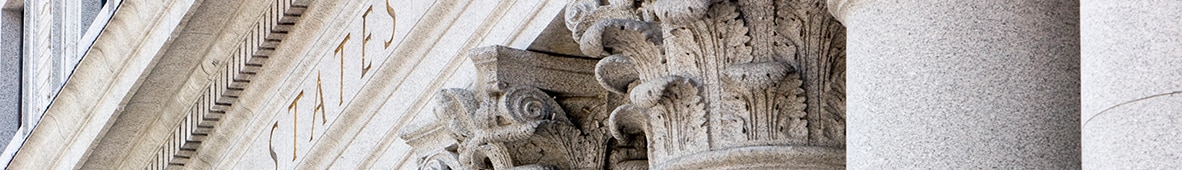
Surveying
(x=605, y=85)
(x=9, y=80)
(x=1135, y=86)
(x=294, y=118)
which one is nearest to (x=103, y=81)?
(x=294, y=118)

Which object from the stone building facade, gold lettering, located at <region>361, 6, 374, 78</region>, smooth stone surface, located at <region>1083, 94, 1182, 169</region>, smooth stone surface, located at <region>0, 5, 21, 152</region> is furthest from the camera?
smooth stone surface, located at <region>0, 5, 21, 152</region>

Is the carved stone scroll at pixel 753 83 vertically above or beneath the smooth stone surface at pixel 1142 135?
above

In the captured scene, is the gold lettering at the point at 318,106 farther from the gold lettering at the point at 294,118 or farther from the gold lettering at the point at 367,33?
the gold lettering at the point at 367,33

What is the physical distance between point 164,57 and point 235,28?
0.72 metres

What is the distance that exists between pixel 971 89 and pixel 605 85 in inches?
111

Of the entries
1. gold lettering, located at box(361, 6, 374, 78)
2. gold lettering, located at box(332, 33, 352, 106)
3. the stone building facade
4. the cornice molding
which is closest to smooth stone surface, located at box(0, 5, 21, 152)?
the stone building facade

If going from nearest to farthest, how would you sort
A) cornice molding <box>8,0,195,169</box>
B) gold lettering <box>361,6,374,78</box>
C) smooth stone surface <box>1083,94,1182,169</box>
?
1. smooth stone surface <box>1083,94,1182,169</box>
2. gold lettering <box>361,6,374,78</box>
3. cornice molding <box>8,0,195,169</box>

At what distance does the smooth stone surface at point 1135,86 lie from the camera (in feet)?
31.7

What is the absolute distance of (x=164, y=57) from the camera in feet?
64.1

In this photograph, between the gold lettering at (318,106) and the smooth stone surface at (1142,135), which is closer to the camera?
the smooth stone surface at (1142,135)

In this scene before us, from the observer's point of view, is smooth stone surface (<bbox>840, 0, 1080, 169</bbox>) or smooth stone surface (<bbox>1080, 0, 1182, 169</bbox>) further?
smooth stone surface (<bbox>840, 0, 1080, 169</bbox>)

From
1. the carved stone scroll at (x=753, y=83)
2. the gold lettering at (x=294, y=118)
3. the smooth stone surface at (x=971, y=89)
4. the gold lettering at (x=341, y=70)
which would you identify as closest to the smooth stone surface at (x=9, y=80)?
the gold lettering at (x=294, y=118)

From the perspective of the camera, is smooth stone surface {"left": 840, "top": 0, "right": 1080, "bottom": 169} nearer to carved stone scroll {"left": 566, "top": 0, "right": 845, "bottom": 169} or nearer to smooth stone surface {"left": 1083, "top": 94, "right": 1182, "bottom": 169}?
smooth stone surface {"left": 1083, "top": 94, "right": 1182, "bottom": 169}

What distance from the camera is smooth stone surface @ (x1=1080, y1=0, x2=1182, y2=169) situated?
966 centimetres
